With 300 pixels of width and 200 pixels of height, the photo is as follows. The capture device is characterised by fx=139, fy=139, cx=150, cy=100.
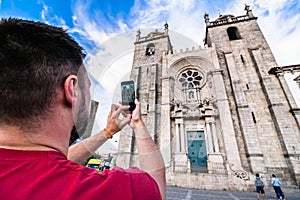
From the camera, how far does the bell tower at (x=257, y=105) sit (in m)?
8.12

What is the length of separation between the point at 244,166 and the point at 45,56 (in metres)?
10.5

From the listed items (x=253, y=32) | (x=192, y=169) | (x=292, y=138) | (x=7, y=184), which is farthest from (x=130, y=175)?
(x=253, y=32)

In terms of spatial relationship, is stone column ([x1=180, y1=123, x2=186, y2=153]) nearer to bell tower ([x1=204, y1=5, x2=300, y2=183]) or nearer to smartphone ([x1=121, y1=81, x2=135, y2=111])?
bell tower ([x1=204, y1=5, x2=300, y2=183])

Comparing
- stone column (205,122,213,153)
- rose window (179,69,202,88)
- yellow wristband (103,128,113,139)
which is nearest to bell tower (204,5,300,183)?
stone column (205,122,213,153)

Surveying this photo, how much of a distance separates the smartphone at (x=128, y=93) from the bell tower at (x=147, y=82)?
5128 millimetres

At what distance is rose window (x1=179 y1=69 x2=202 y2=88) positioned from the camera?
12.1 metres

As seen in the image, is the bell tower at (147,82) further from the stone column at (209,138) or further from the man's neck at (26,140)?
the man's neck at (26,140)

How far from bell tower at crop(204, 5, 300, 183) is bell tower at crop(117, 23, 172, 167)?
5.44m

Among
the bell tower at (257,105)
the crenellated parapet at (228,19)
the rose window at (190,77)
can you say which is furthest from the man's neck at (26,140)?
the crenellated parapet at (228,19)

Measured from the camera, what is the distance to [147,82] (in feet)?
41.6

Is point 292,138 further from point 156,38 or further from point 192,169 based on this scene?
point 156,38

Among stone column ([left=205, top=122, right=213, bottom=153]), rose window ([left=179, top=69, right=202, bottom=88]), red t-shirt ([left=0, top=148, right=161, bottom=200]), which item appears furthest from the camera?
rose window ([left=179, top=69, right=202, bottom=88])

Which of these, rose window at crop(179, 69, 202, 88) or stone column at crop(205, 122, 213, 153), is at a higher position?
rose window at crop(179, 69, 202, 88)

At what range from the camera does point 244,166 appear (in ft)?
→ 26.8
